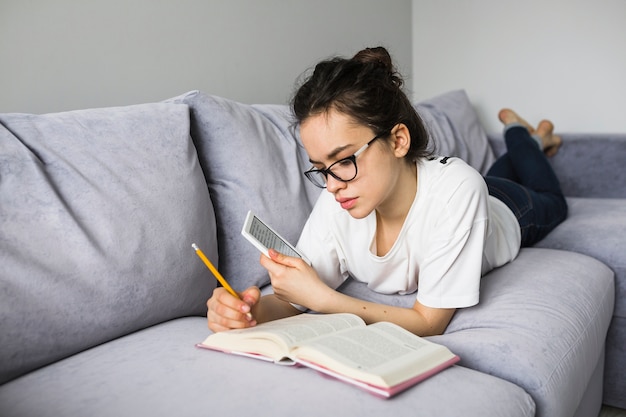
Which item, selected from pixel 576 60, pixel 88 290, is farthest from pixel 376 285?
pixel 576 60

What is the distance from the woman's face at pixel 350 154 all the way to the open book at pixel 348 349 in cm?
24

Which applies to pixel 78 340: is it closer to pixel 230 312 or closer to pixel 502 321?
pixel 230 312

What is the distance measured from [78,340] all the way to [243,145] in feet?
2.18

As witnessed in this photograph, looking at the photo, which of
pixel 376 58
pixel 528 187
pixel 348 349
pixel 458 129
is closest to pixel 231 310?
pixel 348 349

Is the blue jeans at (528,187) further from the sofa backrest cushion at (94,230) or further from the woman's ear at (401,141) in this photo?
the sofa backrest cushion at (94,230)

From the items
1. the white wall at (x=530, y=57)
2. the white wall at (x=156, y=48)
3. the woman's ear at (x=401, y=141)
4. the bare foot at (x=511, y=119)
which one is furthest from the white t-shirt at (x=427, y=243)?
the white wall at (x=530, y=57)

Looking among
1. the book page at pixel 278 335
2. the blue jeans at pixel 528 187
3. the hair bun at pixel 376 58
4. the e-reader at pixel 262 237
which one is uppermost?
the hair bun at pixel 376 58

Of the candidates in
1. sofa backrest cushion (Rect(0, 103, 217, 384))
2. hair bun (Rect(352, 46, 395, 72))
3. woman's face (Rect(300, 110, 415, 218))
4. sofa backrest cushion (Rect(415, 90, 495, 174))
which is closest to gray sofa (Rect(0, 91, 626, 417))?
sofa backrest cushion (Rect(0, 103, 217, 384))

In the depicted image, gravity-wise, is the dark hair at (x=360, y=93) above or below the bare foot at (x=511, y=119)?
above

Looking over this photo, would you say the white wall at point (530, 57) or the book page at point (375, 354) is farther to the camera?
the white wall at point (530, 57)

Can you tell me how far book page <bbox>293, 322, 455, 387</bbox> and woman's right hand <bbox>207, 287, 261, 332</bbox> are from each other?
187 mm

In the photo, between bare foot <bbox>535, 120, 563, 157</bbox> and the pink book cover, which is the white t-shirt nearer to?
the pink book cover

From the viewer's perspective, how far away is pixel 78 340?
1.16 metres

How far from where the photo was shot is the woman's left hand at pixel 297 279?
1.24 meters
